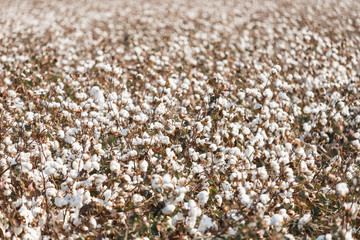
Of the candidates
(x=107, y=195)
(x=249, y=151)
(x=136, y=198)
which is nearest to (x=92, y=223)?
(x=107, y=195)

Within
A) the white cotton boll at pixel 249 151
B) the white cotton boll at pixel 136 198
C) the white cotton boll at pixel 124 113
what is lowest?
the white cotton boll at pixel 249 151

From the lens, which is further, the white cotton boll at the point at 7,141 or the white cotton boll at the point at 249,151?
the white cotton boll at the point at 249,151

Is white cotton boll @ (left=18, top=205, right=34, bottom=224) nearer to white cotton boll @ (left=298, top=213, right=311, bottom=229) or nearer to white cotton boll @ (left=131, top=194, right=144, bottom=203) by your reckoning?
white cotton boll @ (left=131, top=194, right=144, bottom=203)

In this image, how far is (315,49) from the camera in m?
6.96

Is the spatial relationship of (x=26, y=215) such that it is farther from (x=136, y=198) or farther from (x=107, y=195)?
(x=136, y=198)

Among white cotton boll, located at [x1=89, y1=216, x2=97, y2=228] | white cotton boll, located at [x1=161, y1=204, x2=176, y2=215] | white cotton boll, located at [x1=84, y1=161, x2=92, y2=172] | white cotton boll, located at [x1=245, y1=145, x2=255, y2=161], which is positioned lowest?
white cotton boll, located at [x1=245, y1=145, x2=255, y2=161]

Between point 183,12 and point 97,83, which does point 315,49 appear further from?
point 183,12

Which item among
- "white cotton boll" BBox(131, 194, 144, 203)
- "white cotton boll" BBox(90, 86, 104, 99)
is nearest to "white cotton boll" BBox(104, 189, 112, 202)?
"white cotton boll" BBox(131, 194, 144, 203)

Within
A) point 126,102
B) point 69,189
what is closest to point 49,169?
point 69,189

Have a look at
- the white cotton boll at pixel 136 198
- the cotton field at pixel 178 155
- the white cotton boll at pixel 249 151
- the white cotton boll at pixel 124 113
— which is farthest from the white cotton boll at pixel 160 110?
the white cotton boll at pixel 136 198

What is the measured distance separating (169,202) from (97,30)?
8.32 meters

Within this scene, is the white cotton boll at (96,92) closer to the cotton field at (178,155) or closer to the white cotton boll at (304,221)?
the cotton field at (178,155)

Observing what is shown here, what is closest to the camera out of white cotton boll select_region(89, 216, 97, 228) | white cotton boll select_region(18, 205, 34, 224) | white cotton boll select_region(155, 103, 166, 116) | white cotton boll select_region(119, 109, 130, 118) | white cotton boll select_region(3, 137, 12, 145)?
white cotton boll select_region(18, 205, 34, 224)

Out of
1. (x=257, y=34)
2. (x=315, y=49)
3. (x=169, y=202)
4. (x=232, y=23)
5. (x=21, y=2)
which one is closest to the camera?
(x=169, y=202)
